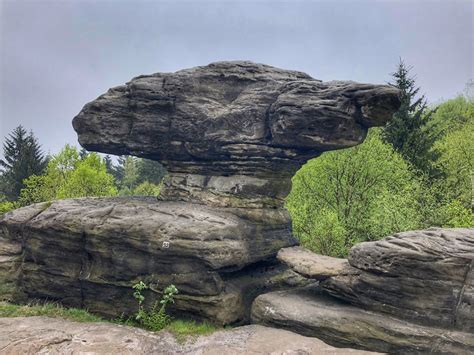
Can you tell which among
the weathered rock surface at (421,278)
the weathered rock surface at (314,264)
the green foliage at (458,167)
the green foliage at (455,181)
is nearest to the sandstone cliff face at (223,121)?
the weathered rock surface at (314,264)

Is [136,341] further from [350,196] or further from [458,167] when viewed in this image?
[458,167]

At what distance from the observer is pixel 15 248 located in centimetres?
1802

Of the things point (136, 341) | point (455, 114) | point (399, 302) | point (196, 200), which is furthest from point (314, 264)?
point (455, 114)

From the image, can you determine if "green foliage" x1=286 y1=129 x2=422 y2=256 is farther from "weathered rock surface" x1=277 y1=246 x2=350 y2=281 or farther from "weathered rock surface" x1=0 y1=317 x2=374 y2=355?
"weathered rock surface" x1=0 y1=317 x2=374 y2=355

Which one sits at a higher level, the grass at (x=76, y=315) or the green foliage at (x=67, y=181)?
the green foliage at (x=67, y=181)

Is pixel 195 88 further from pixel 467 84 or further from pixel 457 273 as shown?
pixel 467 84

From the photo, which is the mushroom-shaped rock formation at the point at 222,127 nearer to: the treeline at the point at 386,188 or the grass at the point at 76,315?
the grass at the point at 76,315

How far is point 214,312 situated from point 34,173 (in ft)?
146

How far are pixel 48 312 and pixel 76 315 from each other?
1265 millimetres

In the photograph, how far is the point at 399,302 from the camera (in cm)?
1186

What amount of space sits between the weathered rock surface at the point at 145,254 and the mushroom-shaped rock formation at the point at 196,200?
0.05 m

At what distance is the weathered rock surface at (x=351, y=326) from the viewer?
36.0ft

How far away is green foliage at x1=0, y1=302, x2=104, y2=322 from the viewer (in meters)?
14.8

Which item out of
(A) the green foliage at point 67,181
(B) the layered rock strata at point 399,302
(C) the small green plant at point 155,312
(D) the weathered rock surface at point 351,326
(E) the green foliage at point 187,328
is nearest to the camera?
(D) the weathered rock surface at point 351,326
